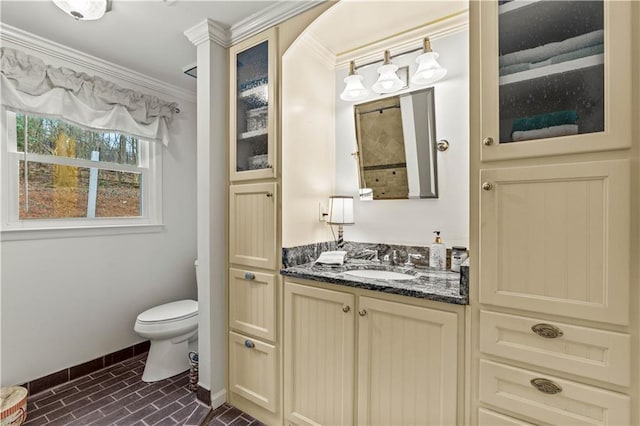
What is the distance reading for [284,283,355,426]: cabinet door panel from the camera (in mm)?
1504

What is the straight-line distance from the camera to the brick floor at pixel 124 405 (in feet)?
6.05

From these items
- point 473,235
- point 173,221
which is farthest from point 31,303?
point 473,235

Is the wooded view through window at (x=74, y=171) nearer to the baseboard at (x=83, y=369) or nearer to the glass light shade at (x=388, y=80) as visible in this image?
the baseboard at (x=83, y=369)

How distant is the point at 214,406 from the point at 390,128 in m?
2.08

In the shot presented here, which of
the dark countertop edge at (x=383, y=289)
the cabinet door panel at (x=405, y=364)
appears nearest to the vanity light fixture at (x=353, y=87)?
the dark countertop edge at (x=383, y=289)

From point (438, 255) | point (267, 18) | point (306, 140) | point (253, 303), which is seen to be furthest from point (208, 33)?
point (438, 255)

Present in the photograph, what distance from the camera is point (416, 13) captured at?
175 cm

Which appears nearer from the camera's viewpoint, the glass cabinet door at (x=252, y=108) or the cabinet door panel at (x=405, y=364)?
the cabinet door panel at (x=405, y=364)

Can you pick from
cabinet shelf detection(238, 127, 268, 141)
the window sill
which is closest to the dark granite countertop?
cabinet shelf detection(238, 127, 268, 141)

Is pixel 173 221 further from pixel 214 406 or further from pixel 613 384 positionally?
pixel 613 384

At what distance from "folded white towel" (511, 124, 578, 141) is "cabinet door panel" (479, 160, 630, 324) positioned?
115mm

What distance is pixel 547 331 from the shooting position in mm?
1060

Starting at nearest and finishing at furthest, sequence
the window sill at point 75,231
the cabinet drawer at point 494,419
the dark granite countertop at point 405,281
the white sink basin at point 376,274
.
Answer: the cabinet drawer at point 494,419, the dark granite countertop at point 405,281, the white sink basin at point 376,274, the window sill at point 75,231

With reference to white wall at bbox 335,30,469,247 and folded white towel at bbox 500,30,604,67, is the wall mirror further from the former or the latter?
folded white towel at bbox 500,30,604,67
